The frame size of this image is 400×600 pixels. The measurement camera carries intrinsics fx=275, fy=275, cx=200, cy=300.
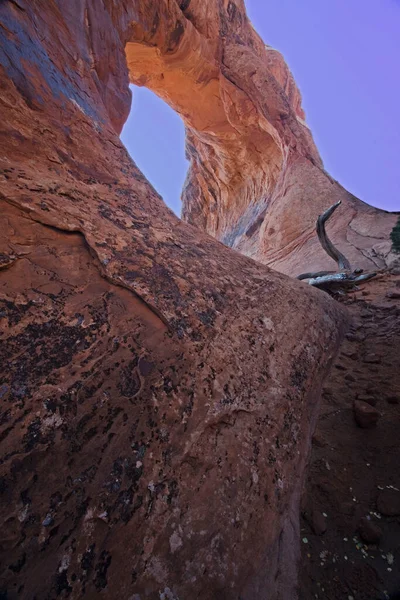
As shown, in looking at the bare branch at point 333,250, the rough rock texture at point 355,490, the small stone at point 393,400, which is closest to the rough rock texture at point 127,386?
the rough rock texture at point 355,490

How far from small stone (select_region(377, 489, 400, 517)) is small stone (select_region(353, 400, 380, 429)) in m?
0.44

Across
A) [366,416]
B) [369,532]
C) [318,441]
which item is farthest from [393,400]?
[369,532]

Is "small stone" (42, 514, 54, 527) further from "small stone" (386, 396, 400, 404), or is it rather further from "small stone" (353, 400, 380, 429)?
"small stone" (386, 396, 400, 404)

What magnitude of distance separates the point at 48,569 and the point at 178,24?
10.8 metres

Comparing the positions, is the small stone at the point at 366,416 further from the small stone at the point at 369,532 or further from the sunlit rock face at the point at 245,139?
the sunlit rock face at the point at 245,139

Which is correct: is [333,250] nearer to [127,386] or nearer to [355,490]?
[355,490]

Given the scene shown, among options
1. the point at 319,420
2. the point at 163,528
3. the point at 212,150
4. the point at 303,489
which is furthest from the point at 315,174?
the point at 163,528

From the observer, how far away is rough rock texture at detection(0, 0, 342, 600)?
1008 mm

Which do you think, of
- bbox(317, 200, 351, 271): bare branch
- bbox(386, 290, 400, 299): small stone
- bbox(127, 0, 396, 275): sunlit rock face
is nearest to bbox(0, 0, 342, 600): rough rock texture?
bbox(386, 290, 400, 299): small stone

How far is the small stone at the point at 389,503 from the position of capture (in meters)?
1.44

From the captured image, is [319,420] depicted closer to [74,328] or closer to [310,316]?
[310,316]

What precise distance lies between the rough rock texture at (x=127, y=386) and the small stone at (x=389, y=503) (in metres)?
0.41

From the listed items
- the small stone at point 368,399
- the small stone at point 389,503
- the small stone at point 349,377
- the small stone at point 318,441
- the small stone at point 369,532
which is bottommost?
the small stone at point 369,532

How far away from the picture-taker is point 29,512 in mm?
958
